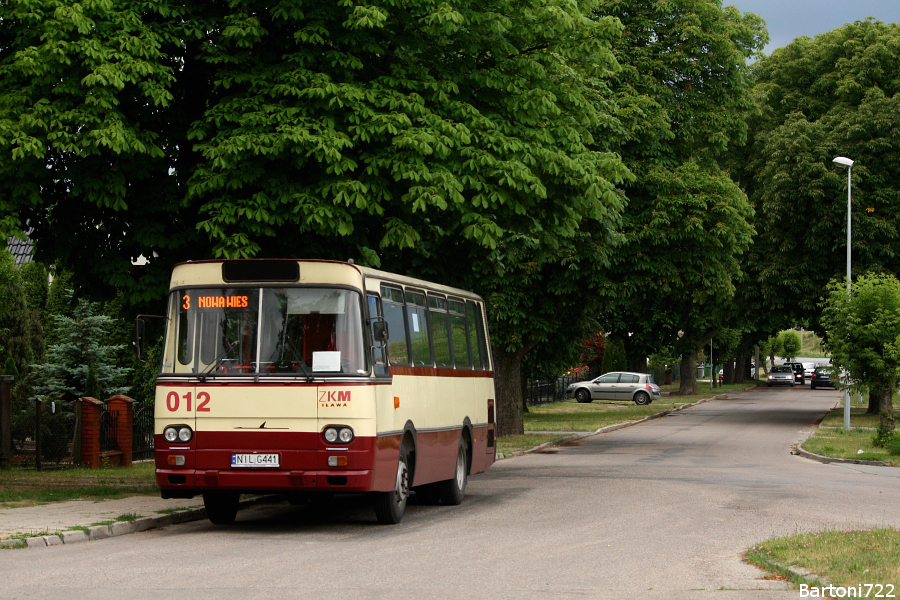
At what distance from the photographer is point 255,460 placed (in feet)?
40.8

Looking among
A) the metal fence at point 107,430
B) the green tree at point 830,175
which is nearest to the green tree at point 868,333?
the green tree at point 830,175

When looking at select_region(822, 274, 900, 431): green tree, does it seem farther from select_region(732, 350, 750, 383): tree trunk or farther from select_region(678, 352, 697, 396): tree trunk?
select_region(732, 350, 750, 383): tree trunk

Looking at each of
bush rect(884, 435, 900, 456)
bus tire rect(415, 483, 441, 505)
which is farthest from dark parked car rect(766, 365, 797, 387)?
bus tire rect(415, 483, 441, 505)

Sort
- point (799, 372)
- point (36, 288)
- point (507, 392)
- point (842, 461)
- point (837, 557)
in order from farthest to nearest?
point (799, 372)
point (36, 288)
point (507, 392)
point (842, 461)
point (837, 557)

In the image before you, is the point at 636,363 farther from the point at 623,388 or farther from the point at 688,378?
the point at 623,388

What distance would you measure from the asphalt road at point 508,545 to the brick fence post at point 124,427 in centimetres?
661

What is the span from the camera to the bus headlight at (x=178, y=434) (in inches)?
497

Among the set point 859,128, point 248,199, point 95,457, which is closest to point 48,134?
point 248,199

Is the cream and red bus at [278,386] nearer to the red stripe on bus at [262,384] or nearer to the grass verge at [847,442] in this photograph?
the red stripe on bus at [262,384]

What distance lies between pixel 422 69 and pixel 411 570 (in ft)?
27.3

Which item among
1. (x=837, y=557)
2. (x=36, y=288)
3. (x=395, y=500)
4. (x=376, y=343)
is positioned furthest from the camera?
(x=36, y=288)

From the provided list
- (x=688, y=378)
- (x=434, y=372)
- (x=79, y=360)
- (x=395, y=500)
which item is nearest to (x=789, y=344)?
(x=688, y=378)

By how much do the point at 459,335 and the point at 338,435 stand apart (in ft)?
16.1

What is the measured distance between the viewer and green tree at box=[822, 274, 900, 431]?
29328 millimetres
